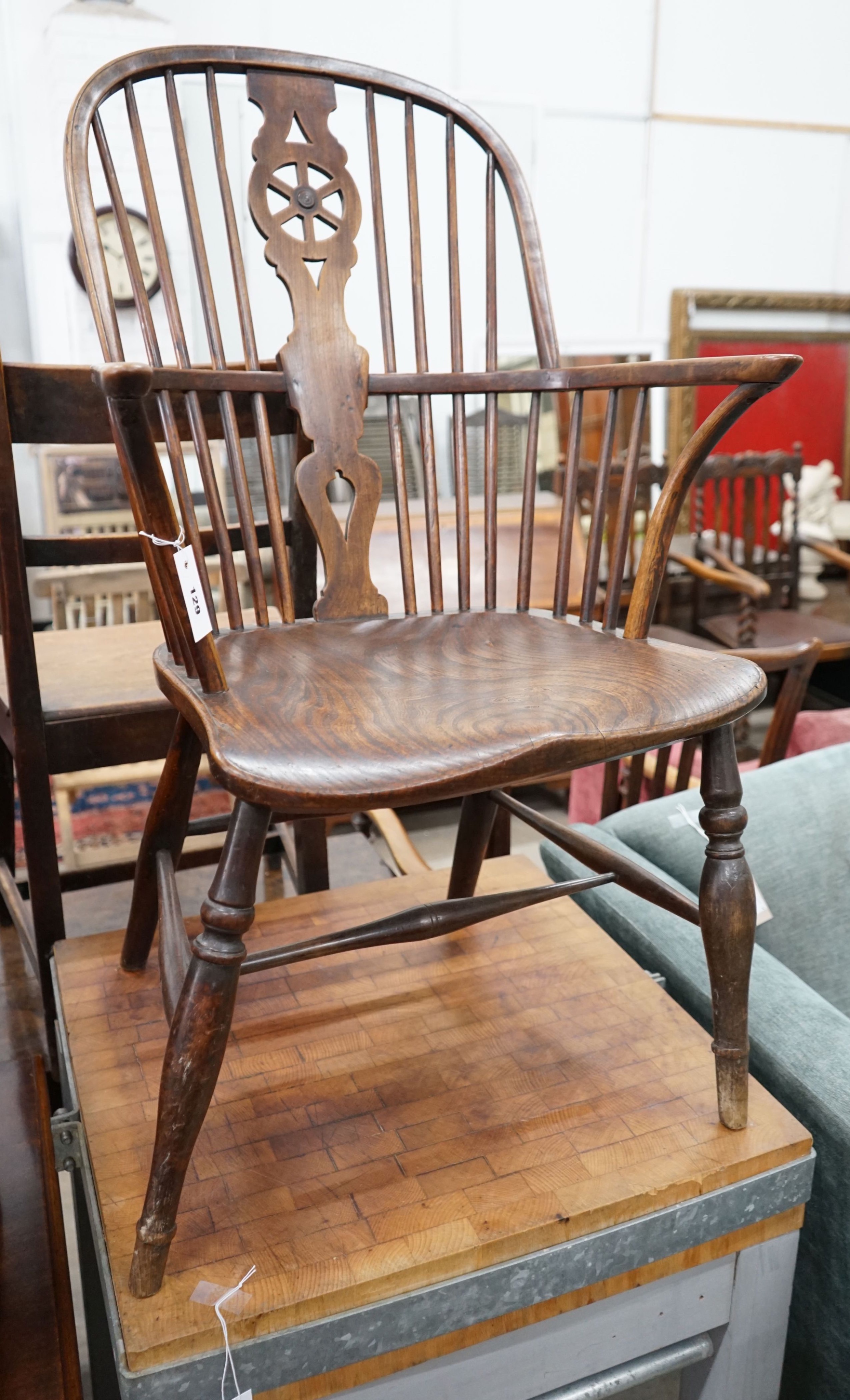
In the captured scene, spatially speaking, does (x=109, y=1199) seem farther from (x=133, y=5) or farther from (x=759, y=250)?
(x=759, y=250)

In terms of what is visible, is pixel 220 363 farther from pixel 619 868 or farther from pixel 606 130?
pixel 606 130

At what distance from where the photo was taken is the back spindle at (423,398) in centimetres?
112

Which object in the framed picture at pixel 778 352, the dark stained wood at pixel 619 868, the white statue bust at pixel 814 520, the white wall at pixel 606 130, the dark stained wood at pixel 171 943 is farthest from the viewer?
the framed picture at pixel 778 352

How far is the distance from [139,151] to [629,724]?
0.78 m

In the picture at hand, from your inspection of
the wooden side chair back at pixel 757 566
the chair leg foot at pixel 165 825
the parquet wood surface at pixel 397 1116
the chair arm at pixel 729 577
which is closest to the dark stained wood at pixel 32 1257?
the parquet wood surface at pixel 397 1116

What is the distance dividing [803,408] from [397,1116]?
4.02 metres

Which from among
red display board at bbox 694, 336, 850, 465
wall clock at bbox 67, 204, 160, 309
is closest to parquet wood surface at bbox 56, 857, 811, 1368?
wall clock at bbox 67, 204, 160, 309

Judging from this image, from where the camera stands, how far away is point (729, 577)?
2963 mm

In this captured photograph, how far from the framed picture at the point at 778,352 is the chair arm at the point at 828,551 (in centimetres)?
64

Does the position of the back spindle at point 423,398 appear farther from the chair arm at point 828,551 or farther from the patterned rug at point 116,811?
the chair arm at point 828,551

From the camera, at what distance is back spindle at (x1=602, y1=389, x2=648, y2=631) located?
38.4 inches

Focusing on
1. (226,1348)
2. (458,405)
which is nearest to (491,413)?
(458,405)

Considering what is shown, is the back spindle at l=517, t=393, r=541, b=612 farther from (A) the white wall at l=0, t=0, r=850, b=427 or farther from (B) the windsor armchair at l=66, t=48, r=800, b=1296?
(A) the white wall at l=0, t=0, r=850, b=427

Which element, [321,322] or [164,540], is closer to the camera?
[164,540]
